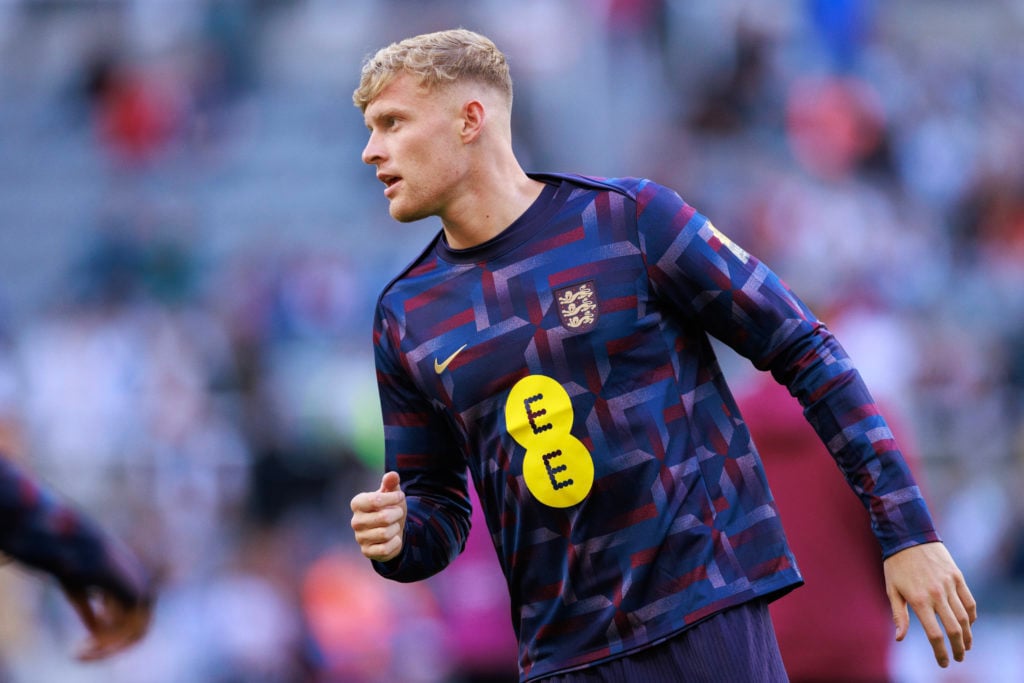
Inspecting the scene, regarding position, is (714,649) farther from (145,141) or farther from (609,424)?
(145,141)

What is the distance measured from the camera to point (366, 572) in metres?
9.75

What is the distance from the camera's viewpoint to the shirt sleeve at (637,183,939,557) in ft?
11.8

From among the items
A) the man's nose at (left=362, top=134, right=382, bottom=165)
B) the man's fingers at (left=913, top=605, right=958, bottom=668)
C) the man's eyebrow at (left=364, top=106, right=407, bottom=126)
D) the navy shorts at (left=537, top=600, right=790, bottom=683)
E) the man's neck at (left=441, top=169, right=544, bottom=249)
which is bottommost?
the man's fingers at (left=913, top=605, right=958, bottom=668)

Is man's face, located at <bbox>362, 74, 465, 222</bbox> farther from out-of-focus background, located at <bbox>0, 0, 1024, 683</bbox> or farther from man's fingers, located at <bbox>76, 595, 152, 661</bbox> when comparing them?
out-of-focus background, located at <bbox>0, 0, 1024, 683</bbox>

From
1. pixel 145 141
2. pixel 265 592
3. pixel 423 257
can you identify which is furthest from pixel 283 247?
pixel 423 257

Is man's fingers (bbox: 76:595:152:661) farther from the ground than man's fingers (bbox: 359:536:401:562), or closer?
farther from the ground

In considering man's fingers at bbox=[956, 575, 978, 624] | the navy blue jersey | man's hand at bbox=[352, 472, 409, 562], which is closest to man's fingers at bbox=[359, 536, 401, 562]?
man's hand at bbox=[352, 472, 409, 562]

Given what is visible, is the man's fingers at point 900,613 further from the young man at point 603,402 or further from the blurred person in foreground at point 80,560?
the blurred person in foreground at point 80,560

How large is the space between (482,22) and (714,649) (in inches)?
452

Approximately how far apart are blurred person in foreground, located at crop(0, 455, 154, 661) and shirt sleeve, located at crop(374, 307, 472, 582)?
30.4 inches

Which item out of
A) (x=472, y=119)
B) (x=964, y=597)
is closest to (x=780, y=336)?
(x=964, y=597)

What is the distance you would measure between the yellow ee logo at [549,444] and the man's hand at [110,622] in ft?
4.19

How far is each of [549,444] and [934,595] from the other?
93cm

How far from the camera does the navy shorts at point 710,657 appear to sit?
365 cm
